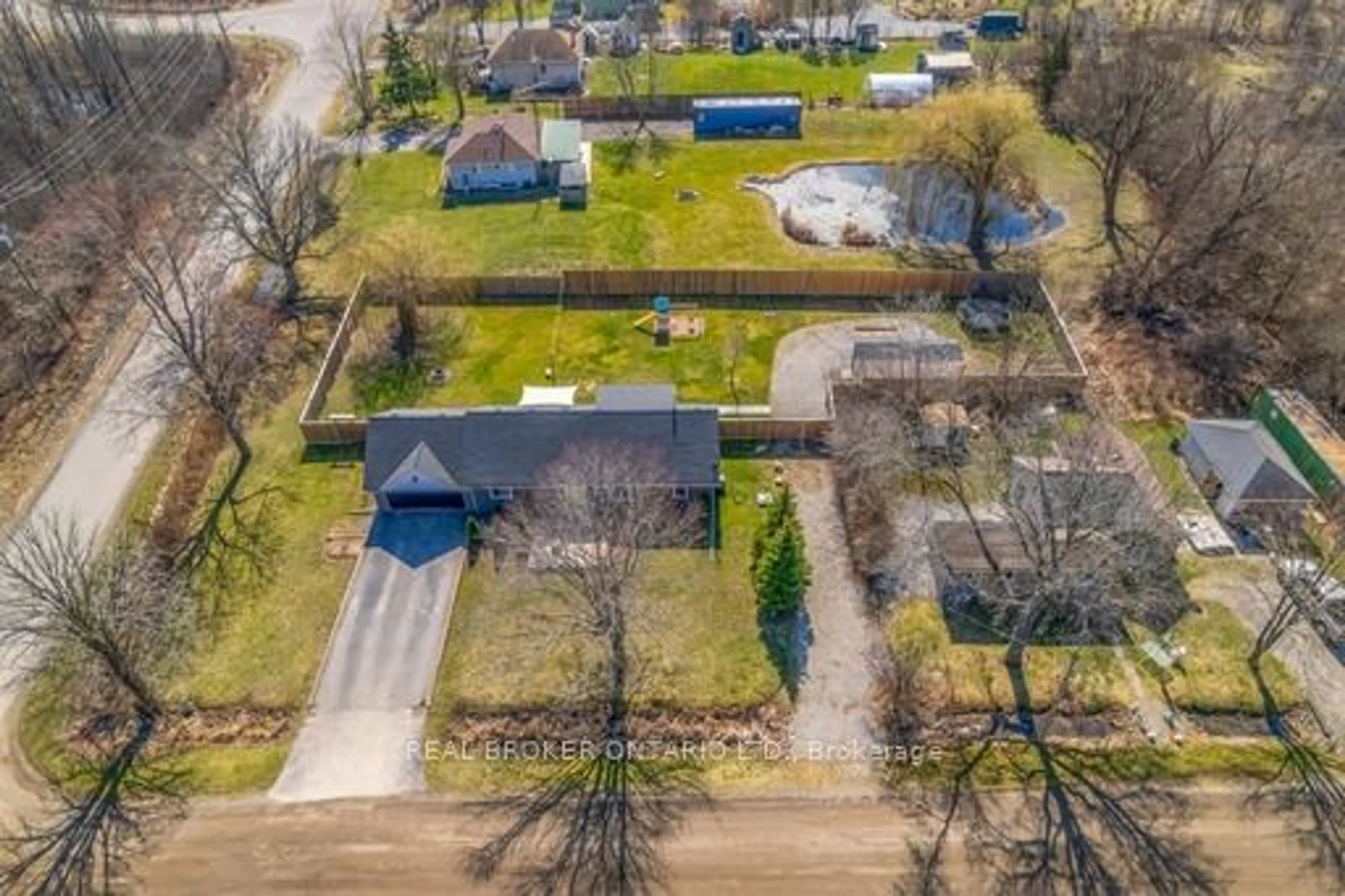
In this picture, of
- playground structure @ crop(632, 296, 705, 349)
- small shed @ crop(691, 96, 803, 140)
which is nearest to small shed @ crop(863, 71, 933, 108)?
small shed @ crop(691, 96, 803, 140)

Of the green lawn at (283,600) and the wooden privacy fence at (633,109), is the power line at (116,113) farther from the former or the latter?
the wooden privacy fence at (633,109)

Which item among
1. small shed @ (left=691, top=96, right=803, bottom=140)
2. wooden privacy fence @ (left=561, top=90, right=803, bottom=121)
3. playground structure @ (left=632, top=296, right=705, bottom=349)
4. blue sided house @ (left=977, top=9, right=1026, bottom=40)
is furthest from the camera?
blue sided house @ (left=977, top=9, right=1026, bottom=40)

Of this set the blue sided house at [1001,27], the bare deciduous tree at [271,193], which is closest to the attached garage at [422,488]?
the bare deciduous tree at [271,193]

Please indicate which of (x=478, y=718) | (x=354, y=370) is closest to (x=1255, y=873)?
(x=478, y=718)

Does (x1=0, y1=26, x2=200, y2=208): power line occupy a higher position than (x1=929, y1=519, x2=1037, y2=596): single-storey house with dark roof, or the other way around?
(x1=0, y1=26, x2=200, y2=208): power line

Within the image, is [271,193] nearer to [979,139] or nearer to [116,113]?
[116,113]

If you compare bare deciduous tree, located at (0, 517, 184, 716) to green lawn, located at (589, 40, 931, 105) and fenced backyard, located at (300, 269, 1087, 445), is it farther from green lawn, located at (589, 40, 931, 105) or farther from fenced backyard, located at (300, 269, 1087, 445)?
green lawn, located at (589, 40, 931, 105)

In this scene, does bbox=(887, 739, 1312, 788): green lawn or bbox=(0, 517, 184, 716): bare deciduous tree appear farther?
bbox=(887, 739, 1312, 788): green lawn
